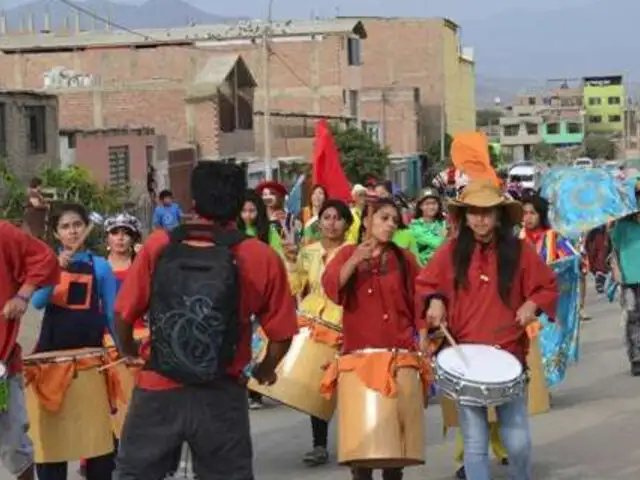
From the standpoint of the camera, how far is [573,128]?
150 m

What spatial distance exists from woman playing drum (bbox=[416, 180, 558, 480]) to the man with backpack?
140cm

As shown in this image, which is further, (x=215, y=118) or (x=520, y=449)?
(x=215, y=118)

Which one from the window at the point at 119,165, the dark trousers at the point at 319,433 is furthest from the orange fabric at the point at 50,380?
the window at the point at 119,165

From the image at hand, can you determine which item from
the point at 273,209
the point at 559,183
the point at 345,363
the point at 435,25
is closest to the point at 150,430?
the point at 345,363

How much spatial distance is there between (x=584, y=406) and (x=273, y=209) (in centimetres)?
347

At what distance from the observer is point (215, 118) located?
43562 millimetres

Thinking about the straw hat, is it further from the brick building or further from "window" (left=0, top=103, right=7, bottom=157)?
the brick building

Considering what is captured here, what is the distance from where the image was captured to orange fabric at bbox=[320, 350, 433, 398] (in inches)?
273

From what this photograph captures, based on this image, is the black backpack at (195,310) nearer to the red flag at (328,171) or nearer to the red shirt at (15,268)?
the red shirt at (15,268)

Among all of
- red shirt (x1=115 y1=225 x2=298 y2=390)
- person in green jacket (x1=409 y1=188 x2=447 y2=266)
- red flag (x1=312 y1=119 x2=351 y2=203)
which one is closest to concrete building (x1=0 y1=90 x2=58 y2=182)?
red flag (x1=312 y1=119 x2=351 y2=203)

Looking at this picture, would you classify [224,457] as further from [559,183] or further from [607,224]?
[559,183]

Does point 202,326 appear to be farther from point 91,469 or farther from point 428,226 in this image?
point 428,226

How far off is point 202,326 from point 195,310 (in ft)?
0.21

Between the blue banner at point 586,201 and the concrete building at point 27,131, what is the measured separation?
49.6 feet
